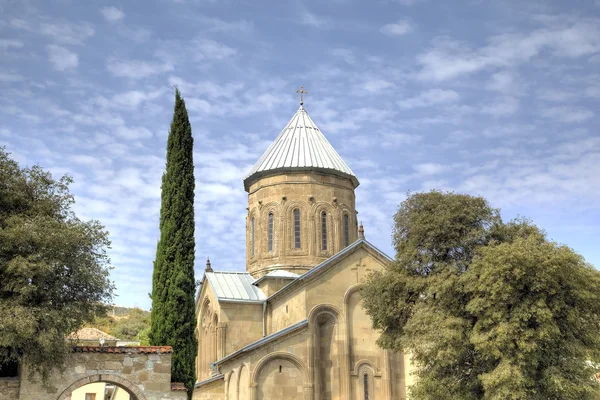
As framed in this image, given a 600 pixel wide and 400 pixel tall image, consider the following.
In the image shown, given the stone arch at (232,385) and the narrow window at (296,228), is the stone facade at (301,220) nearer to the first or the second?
the narrow window at (296,228)

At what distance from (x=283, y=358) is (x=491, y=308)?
7324mm

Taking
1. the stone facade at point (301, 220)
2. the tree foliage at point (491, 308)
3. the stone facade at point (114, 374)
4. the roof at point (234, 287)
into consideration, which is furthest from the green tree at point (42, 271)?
the stone facade at point (301, 220)

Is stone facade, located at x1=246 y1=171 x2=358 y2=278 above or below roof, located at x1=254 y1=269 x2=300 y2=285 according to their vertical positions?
above

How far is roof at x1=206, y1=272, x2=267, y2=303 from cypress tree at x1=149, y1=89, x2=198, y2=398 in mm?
7981

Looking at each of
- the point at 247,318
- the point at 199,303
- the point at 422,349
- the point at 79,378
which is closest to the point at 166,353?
the point at 79,378

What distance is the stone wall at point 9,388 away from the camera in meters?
13.5

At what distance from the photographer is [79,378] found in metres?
14.0

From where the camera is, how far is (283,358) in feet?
66.5

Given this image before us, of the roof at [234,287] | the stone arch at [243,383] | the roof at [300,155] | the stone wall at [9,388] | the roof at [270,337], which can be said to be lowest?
the stone wall at [9,388]

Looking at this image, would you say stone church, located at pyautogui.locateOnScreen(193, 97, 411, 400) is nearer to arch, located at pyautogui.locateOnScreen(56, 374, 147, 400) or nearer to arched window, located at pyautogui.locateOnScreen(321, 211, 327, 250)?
arched window, located at pyautogui.locateOnScreen(321, 211, 327, 250)

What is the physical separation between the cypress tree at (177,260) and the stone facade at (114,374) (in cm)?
96

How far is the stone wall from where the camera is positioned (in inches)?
533

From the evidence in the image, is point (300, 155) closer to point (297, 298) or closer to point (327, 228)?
point (327, 228)

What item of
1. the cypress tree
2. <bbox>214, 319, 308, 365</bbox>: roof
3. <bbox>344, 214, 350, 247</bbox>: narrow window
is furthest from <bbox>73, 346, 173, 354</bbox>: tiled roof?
<bbox>344, 214, 350, 247</bbox>: narrow window
